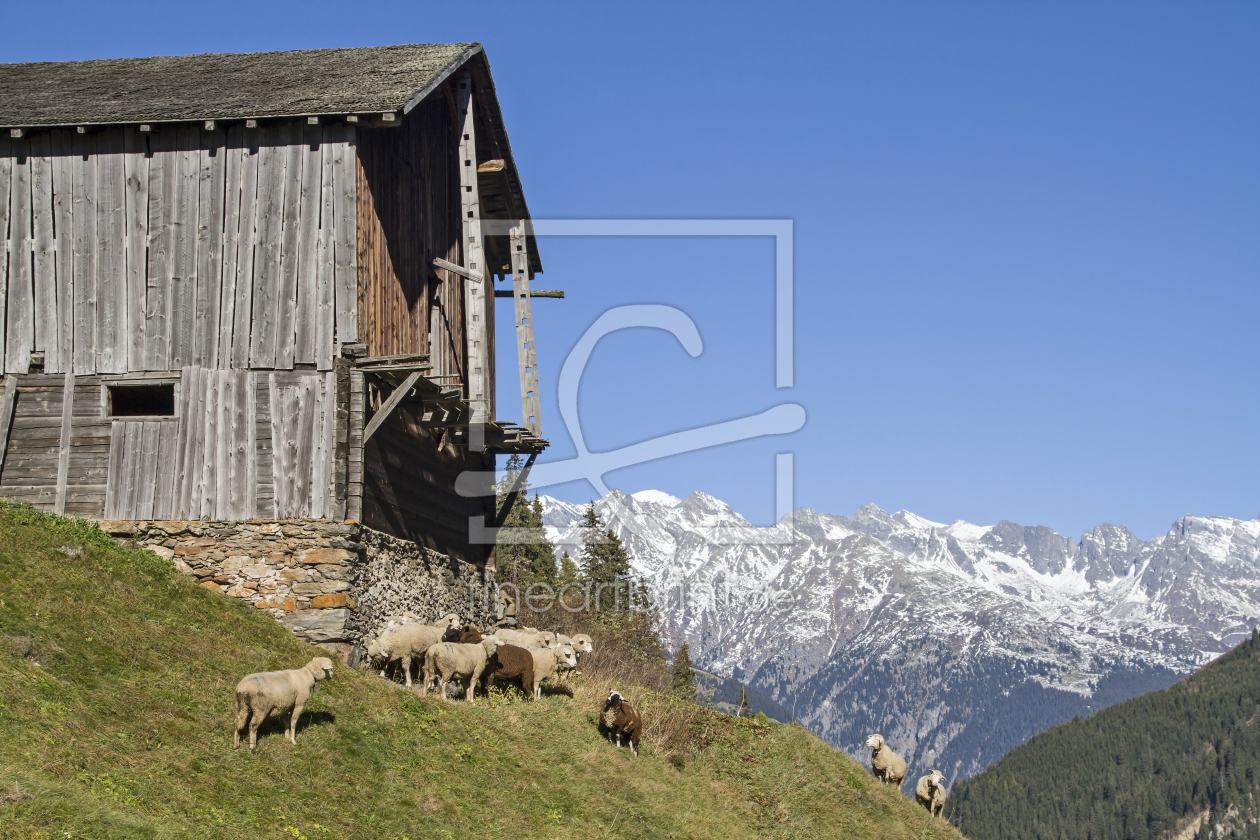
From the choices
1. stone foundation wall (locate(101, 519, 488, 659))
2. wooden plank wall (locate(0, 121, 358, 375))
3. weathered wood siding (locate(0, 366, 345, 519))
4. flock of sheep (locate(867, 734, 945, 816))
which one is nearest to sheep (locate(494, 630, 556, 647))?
stone foundation wall (locate(101, 519, 488, 659))

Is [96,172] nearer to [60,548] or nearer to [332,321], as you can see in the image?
[332,321]

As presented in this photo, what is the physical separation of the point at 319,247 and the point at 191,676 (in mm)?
9008

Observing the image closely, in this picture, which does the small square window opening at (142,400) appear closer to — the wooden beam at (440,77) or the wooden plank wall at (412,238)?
the wooden plank wall at (412,238)

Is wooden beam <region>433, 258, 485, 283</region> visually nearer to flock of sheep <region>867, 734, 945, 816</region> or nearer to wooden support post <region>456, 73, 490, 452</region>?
wooden support post <region>456, 73, 490, 452</region>

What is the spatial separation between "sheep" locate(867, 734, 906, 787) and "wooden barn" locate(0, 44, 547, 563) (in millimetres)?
12509

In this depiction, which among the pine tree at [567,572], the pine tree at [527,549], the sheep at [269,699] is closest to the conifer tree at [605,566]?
the pine tree at [567,572]

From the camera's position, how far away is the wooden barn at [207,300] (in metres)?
21.8

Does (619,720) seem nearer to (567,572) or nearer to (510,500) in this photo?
(510,500)

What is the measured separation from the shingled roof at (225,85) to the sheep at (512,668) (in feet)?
34.0

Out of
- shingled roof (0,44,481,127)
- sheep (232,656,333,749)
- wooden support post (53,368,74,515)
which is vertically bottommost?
sheep (232,656,333,749)

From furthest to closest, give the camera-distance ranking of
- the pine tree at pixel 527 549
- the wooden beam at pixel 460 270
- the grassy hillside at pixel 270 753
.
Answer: the pine tree at pixel 527 549
the wooden beam at pixel 460 270
the grassy hillside at pixel 270 753

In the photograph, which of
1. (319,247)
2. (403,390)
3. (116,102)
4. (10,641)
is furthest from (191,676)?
(116,102)

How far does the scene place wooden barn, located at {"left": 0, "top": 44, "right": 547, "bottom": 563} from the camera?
71.5 ft

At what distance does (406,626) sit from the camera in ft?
69.2
